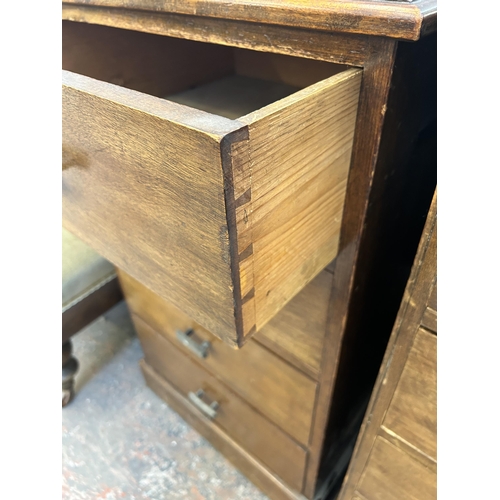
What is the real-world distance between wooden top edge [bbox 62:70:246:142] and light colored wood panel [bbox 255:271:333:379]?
28 cm

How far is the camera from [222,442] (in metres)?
0.93

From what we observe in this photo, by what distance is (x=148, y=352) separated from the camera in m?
0.98

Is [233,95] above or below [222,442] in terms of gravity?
above

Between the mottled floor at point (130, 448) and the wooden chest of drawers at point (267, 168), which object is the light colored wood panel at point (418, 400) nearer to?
the wooden chest of drawers at point (267, 168)

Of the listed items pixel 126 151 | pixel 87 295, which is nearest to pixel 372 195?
pixel 126 151

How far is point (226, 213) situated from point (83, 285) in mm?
718

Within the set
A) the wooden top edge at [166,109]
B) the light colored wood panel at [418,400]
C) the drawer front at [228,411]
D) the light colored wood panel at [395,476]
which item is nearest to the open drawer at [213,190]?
the wooden top edge at [166,109]

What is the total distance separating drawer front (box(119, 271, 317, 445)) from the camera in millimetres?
643

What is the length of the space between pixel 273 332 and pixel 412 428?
215mm

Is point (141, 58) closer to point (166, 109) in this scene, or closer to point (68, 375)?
point (166, 109)

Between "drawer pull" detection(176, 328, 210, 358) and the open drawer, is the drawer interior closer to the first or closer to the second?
the open drawer

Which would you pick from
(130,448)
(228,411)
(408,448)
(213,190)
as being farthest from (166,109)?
(130,448)

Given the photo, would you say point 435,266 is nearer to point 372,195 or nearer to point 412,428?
point 372,195
